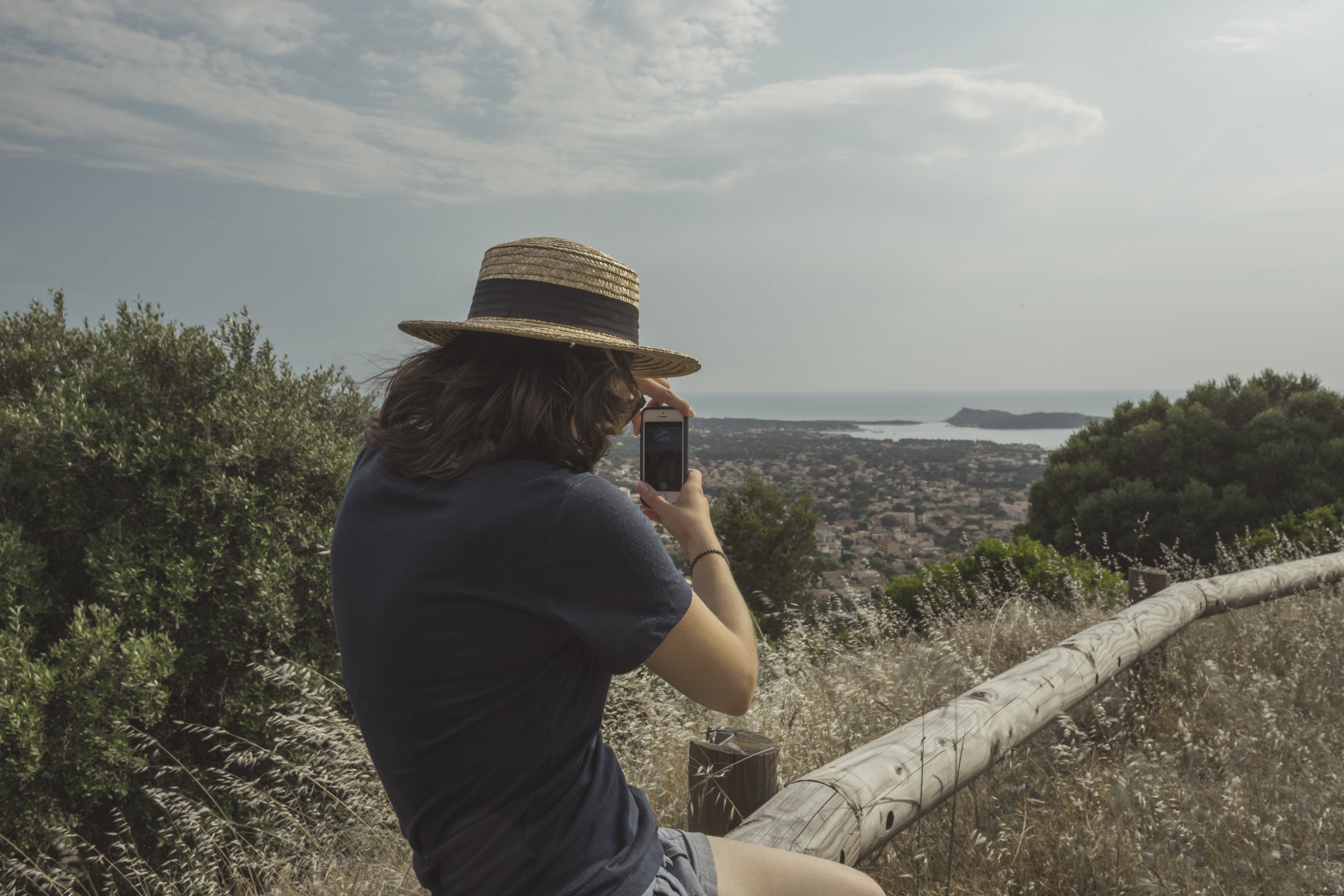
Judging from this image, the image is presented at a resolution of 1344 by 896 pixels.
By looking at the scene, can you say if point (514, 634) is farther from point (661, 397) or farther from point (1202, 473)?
point (1202, 473)

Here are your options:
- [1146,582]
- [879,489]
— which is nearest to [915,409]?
[879,489]

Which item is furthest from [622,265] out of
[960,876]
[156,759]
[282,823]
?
[156,759]

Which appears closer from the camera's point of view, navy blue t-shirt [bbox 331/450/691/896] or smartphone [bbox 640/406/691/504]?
navy blue t-shirt [bbox 331/450/691/896]

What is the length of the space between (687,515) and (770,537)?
56.9ft

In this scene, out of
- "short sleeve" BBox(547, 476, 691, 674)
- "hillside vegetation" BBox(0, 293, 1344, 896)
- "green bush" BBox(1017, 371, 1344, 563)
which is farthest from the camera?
"green bush" BBox(1017, 371, 1344, 563)

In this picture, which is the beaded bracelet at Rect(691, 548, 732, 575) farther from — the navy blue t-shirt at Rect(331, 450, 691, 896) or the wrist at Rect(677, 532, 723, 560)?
the navy blue t-shirt at Rect(331, 450, 691, 896)

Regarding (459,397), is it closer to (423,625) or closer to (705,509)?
Result: (423,625)

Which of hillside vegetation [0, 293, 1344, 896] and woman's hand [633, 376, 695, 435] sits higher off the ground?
woman's hand [633, 376, 695, 435]

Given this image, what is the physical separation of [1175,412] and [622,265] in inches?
775

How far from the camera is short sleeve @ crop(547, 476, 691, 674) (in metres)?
1.00

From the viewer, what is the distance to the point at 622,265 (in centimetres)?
151

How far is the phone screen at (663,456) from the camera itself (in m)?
1.68

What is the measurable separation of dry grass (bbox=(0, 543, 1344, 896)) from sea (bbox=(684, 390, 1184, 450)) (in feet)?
5.30

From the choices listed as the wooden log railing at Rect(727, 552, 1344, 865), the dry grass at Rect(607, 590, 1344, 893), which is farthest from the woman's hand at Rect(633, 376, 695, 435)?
the dry grass at Rect(607, 590, 1344, 893)
